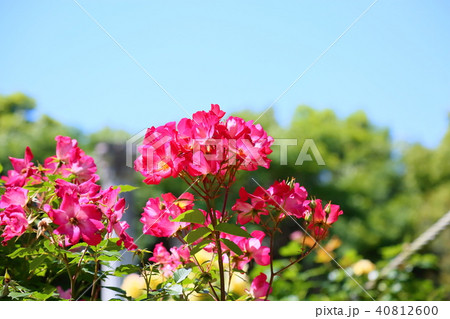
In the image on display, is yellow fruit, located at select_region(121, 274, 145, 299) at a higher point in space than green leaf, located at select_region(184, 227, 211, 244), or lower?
higher

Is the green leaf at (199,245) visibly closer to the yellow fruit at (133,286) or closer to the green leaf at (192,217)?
the green leaf at (192,217)

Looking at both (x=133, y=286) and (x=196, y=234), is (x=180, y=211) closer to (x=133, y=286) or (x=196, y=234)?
(x=196, y=234)

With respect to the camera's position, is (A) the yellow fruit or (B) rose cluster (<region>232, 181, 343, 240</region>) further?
(A) the yellow fruit

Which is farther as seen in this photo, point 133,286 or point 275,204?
Answer: point 133,286

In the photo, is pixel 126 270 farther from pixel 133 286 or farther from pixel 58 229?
pixel 133 286

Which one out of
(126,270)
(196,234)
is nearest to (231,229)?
(196,234)

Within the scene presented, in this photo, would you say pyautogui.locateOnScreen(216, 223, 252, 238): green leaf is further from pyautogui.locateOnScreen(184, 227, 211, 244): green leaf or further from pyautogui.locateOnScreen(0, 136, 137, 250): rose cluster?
pyautogui.locateOnScreen(0, 136, 137, 250): rose cluster

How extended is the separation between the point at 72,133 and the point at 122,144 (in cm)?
585

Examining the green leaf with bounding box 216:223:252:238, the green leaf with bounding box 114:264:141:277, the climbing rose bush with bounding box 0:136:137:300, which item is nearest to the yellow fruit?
the climbing rose bush with bounding box 0:136:137:300

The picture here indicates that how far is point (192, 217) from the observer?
0.62 metres

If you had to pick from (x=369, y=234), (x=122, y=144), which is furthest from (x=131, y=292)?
(x=369, y=234)

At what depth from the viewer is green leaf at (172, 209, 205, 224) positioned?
62cm

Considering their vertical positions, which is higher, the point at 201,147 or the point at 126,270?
the point at 201,147
